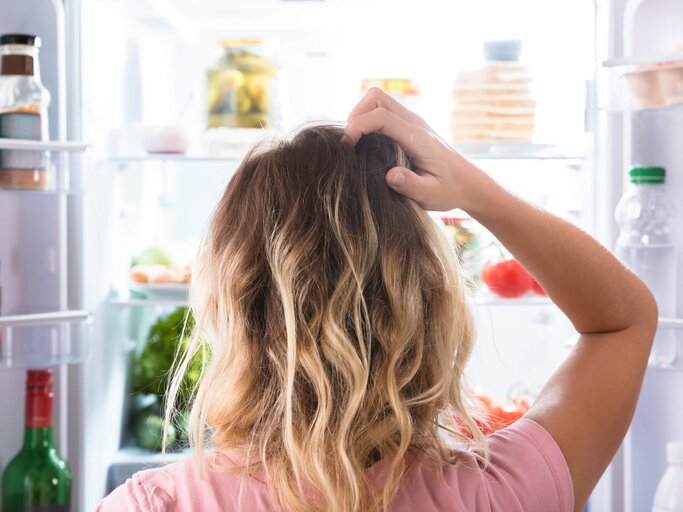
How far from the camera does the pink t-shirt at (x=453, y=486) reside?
72 centimetres

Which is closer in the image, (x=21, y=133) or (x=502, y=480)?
(x=502, y=480)

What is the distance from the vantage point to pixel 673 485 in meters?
1.39

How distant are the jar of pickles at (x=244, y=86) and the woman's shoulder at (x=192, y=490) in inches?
49.7

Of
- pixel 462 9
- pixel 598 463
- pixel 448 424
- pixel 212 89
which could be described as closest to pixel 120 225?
pixel 212 89

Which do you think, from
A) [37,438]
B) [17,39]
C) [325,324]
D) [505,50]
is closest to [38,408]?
[37,438]

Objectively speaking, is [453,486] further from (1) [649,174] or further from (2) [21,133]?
(2) [21,133]

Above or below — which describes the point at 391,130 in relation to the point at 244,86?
below

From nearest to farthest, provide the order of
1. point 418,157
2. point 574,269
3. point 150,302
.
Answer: point 418,157 < point 574,269 < point 150,302

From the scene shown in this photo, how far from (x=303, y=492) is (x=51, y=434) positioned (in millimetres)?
977

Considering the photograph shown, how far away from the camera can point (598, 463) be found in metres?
0.83

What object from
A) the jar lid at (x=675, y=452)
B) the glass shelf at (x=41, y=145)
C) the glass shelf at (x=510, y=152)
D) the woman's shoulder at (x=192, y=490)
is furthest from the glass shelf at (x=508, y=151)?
the woman's shoulder at (x=192, y=490)

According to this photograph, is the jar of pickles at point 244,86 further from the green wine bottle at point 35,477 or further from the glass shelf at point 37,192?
the green wine bottle at point 35,477

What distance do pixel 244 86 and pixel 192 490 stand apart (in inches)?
52.1

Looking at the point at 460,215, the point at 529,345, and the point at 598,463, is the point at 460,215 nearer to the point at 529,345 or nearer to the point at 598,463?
the point at 529,345
